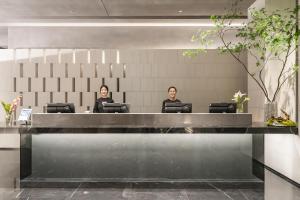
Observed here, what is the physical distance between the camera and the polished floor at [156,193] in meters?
4.10

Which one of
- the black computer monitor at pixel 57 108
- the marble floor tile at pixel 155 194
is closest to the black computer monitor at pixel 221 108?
the marble floor tile at pixel 155 194

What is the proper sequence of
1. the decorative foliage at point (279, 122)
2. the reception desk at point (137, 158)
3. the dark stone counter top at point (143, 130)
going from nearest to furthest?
the dark stone counter top at point (143, 130)
the decorative foliage at point (279, 122)
the reception desk at point (137, 158)

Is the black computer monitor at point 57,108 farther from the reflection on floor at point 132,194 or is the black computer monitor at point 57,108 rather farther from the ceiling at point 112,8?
the ceiling at point 112,8

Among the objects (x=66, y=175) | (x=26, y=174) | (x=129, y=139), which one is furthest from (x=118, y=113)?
(x=26, y=174)

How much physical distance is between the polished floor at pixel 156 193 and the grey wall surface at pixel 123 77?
334 centimetres

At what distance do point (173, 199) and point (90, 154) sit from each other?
1418 millimetres

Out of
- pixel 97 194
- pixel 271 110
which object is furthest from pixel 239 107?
pixel 97 194

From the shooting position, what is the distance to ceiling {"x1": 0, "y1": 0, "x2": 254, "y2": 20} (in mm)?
6406

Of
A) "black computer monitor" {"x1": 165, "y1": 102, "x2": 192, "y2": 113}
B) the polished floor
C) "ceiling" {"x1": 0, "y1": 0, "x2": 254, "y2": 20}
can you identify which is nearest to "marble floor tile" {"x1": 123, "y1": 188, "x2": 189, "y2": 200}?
the polished floor

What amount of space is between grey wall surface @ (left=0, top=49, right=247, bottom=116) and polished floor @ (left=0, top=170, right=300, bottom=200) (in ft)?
11.0

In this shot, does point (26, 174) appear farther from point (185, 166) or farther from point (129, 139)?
point (185, 166)

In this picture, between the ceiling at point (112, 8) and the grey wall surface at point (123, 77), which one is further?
the grey wall surface at point (123, 77)

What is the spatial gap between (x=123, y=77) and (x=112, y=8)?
1639mm

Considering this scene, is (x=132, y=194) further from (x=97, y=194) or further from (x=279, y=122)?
(x=279, y=122)
